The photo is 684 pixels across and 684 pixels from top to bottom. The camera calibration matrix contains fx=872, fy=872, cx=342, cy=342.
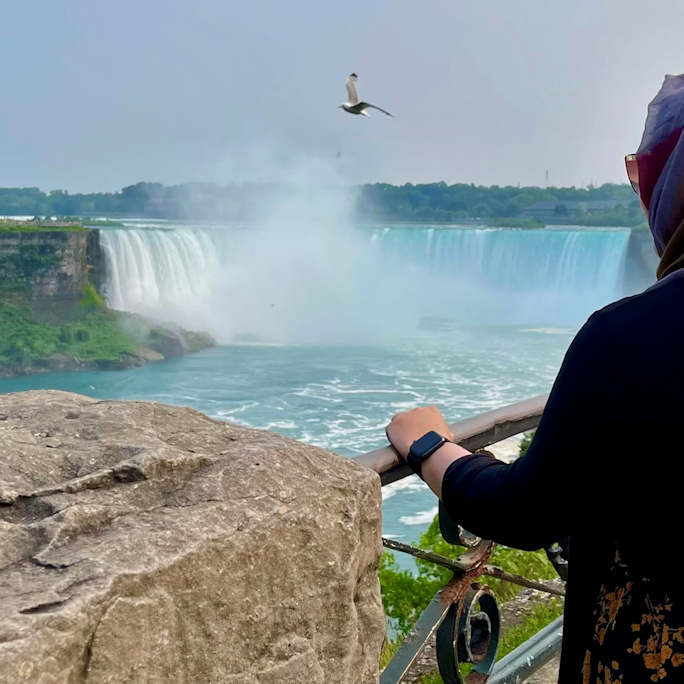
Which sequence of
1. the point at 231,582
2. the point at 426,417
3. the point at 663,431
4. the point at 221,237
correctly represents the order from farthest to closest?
1. the point at 221,237
2. the point at 426,417
3. the point at 231,582
4. the point at 663,431

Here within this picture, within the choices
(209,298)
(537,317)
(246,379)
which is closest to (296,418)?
(246,379)

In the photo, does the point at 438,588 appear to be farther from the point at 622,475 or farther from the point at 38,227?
the point at 38,227

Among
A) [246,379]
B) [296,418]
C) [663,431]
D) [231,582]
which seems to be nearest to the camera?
[663,431]

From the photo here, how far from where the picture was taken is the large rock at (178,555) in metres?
0.83

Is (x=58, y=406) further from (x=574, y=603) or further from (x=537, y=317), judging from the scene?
(x=537, y=317)

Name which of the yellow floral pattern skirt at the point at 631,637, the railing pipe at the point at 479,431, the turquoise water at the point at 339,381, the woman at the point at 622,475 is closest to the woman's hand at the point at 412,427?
the railing pipe at the point at 479,431

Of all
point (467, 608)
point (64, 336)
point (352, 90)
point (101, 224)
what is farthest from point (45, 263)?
point (467, 608)

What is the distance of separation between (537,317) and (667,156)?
4143 cm

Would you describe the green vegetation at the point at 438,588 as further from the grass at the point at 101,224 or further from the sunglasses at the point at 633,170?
the grass at the point at 101,224

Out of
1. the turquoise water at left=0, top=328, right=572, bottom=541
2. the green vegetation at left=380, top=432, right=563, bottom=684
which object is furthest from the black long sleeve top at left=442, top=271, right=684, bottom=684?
the turquoise water at left=0, top=328, right=572, bottom=541

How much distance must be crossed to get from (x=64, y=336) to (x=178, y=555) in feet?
115

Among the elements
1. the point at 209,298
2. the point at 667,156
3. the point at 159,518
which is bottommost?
the point at 209,298

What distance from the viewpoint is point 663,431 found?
2.76 feet

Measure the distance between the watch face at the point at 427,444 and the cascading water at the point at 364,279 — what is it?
31.3 m
